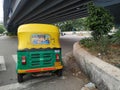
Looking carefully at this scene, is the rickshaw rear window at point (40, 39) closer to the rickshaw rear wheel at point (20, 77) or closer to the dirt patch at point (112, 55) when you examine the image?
the rickshaw rear wheel at point (20, 77)

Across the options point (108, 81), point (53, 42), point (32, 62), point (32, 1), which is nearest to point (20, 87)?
point (32, 62)

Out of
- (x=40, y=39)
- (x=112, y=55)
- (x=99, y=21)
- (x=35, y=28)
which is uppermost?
(x=99, y=21)

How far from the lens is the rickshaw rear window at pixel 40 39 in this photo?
6535 mm

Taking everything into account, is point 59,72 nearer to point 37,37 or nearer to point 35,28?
point 37,37

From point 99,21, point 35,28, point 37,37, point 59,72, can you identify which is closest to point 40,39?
point 37,37

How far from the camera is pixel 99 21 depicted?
28.4 ft

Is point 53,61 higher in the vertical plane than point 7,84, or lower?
higher

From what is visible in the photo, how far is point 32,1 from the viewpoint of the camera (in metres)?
18.0

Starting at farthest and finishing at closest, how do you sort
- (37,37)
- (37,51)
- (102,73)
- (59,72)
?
1. (59,72)
2. (37,37)
3. (37,51)
4. (102,73)

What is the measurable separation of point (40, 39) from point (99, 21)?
11.5 ft

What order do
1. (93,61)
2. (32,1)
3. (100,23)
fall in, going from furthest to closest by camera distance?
(32,1) → (100,23) → (93,61)

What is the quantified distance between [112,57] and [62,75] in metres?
2.10

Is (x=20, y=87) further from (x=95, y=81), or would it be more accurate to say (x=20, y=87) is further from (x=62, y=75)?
(x=95, y=81)

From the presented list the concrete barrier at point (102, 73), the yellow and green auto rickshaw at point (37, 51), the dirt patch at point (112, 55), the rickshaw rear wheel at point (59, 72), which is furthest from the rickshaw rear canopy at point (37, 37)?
the dirt patch at point (112, 55)
